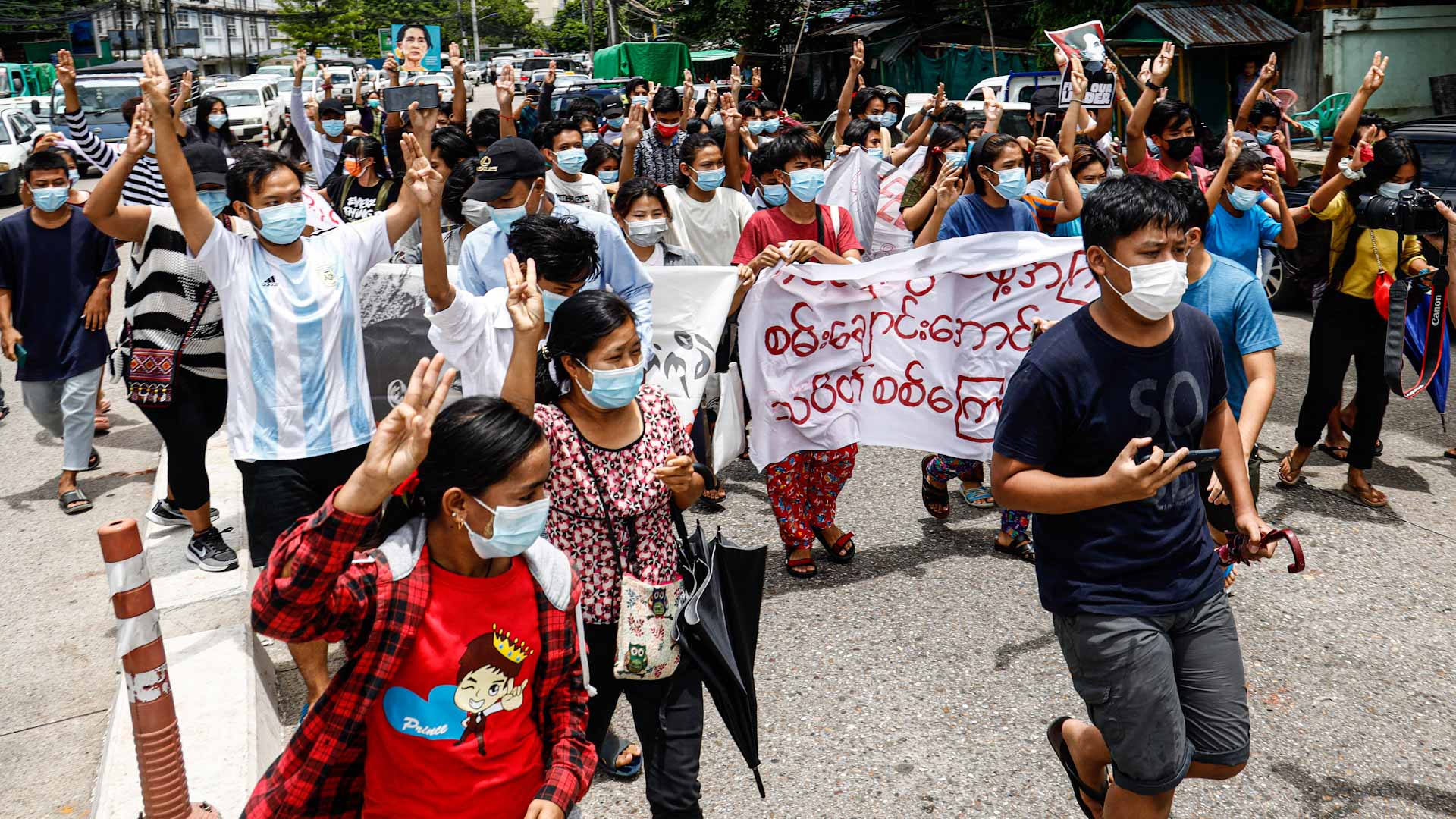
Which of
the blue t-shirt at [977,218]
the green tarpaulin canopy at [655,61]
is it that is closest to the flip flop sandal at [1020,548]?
the blue t-shirt at [977,218]

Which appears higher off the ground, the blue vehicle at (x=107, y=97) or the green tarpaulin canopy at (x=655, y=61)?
the green tarpaulin canopy at (x=655, y=61)

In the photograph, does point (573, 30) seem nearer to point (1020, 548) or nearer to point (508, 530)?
point (1020, 548)

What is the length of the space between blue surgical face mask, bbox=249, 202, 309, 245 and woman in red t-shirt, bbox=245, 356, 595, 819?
1.96 metres

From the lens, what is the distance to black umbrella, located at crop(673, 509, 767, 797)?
123 inches

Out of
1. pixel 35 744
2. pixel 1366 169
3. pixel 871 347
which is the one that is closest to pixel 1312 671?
pixel 871 347

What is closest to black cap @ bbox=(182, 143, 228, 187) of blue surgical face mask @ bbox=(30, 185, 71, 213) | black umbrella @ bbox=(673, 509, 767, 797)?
blue surgical face mask @ bbox=(30, 185, 71, 213)

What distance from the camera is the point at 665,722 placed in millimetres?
3117

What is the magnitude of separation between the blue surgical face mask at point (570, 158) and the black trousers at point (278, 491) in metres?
3.35

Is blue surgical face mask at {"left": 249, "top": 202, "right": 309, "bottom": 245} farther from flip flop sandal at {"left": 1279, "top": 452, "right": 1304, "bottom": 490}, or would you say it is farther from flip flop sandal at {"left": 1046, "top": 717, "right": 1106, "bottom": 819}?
flip flop sandal at {"left": 1279, "top": 452, "right": 1304, "bottom": 490}

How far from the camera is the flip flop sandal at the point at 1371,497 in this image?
20.2 feet

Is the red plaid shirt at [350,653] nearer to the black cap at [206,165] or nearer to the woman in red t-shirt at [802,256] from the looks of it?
the woman in red t-shirt at [802,256]

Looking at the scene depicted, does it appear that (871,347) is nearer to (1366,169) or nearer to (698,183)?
(698,183)

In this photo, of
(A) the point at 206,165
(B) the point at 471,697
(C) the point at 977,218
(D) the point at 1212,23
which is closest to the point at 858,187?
(C) the point at 977,218

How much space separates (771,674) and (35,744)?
2.66m
